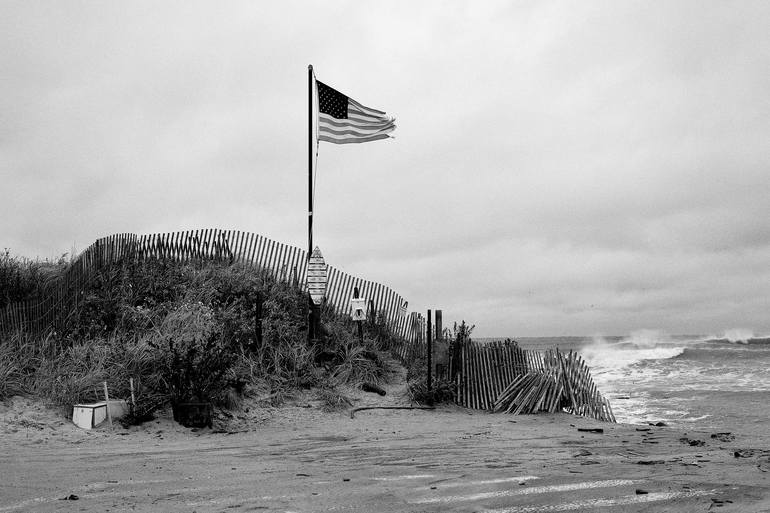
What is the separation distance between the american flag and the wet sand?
6.54 metres

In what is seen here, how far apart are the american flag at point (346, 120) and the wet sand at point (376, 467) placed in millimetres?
6540

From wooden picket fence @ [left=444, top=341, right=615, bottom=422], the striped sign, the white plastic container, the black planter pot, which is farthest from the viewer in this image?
the striped sign

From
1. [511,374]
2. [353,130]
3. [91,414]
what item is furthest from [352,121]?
[91,414]

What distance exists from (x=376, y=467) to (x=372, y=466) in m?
0.09

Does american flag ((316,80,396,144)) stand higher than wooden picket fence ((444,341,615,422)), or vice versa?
american flag ((316,80,396,144))

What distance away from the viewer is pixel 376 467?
7.55 meters

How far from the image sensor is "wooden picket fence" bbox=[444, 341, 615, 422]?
1323 centimetres

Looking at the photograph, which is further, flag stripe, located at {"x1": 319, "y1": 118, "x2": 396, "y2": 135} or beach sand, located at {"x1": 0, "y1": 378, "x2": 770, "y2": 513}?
flag stripe, located at {"x1": 319, "y1": 118, "x2": 396, "y2": 135}

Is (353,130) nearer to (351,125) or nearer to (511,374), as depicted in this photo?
(351,125)

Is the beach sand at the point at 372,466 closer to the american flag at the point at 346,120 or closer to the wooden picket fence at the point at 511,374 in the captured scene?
the wooden picket fence at the point at 511,374

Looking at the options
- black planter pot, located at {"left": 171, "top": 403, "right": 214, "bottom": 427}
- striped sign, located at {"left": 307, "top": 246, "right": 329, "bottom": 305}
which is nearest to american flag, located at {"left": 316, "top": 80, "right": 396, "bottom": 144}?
striped sign, located at {"left": 307, "top": 246, "right": 329, "bottom": 305}

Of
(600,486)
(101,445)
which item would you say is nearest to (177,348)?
(101,445)

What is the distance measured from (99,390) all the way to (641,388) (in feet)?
61.5

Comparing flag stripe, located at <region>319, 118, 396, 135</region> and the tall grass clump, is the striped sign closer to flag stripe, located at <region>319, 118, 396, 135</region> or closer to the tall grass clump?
flag stripe, located at <region>319, 118, 396, 135</region>
